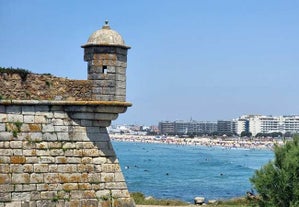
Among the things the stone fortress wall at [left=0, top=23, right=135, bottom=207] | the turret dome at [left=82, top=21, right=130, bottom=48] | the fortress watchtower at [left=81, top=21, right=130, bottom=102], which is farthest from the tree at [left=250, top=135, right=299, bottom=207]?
the turret dome at [left=82, top=21, right=130, bottom=48]

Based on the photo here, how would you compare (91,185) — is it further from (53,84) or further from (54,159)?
(53,84)

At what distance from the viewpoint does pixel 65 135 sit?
15109 millimetres

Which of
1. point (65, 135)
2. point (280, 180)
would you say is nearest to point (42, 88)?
point (65, 135)

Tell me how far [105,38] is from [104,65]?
0.68m

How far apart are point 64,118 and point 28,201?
2179 millimetres

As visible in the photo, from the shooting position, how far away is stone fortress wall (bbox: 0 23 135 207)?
14.5m

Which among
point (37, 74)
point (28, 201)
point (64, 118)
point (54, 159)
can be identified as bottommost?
point (28, 201)

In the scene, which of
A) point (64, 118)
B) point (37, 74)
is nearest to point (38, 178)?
point (64, 118)

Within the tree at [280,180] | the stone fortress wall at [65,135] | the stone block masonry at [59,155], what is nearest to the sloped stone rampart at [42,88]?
the stone fortress wall at [65,135]

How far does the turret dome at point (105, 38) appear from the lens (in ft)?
51.1

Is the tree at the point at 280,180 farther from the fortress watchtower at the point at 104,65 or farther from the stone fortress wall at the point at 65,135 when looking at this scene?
the fortress watchtower at the point at 104,65

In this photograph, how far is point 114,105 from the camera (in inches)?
611

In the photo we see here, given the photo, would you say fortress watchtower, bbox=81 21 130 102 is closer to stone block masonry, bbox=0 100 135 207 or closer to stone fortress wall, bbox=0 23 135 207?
stone fortress wall, bbox=0 23 135 207

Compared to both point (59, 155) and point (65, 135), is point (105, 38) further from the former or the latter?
point (59, 155)
